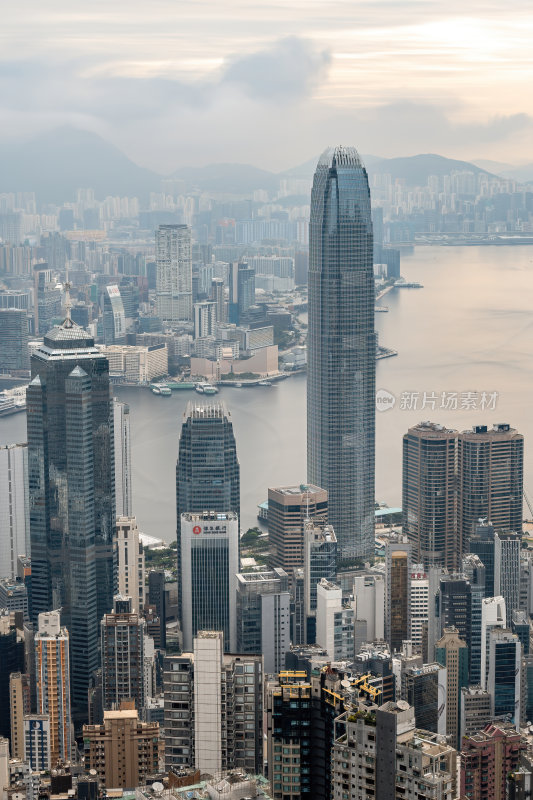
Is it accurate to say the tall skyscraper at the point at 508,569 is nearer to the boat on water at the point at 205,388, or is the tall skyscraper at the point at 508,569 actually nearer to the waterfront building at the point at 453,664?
the waterfront building at the point at 453,664

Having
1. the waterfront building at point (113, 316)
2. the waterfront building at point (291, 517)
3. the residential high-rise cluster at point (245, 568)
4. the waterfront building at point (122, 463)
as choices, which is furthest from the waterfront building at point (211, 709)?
the waterfront building at point (113, 316)

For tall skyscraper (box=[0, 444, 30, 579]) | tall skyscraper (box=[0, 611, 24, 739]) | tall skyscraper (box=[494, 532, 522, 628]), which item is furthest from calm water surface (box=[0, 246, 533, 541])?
tall skyscraper (box=[0, 611, 24, 739])

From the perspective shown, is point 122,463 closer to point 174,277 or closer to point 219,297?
point 219,297

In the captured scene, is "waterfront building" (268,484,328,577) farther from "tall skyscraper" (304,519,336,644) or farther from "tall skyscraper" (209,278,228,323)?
"tall skyscraper" (209,278,228,323)

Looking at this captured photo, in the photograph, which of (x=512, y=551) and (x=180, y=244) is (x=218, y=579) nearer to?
(x=512, y=551)

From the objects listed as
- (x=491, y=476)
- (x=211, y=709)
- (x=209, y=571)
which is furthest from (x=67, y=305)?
(x=211, y=709)

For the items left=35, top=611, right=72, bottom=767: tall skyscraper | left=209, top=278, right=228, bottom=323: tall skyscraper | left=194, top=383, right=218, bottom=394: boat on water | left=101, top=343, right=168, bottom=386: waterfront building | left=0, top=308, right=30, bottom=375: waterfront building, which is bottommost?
left=35, top=611, right=72, bottom=767: tall skyscraper
